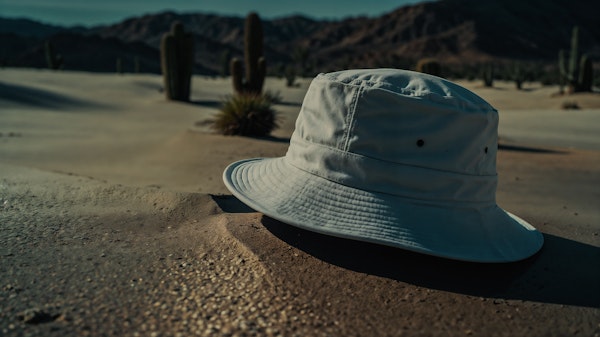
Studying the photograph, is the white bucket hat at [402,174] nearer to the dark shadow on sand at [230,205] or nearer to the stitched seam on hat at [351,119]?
the stitched seam on hat at [351,119]

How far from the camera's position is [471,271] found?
286 centimetres

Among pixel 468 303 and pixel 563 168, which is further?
pixel 563 168

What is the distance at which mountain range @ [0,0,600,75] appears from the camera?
66.4 meters

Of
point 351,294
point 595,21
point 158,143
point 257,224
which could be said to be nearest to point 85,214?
point 257,224

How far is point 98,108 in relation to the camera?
16453mm

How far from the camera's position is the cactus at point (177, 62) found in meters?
18.7

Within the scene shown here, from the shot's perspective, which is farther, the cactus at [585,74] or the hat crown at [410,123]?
the cactus at [585,74]

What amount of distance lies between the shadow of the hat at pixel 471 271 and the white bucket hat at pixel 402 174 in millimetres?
129

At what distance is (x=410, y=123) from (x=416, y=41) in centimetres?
7879

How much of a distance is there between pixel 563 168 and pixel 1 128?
9.50 meters

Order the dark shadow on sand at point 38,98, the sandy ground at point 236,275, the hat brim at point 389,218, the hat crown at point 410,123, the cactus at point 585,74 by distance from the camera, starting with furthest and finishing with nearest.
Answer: the cactus at point 585,74, the dark shadow on sand at point 38,98, the hat crown at point 410,123, the hat brim at point 389,218, the sandy ground at point 236,275

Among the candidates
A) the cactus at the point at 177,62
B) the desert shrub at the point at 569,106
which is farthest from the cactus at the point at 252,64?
the desert shrub at the point at 569,106

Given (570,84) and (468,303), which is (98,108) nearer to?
(468,303)

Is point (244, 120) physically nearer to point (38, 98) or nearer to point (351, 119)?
point (351, 119)
